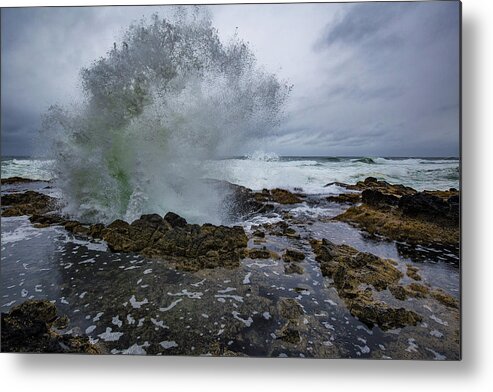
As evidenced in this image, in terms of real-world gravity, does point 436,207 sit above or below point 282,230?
above

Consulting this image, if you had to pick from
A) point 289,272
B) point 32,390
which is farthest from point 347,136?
point 32,390

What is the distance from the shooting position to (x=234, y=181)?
1.91 meters

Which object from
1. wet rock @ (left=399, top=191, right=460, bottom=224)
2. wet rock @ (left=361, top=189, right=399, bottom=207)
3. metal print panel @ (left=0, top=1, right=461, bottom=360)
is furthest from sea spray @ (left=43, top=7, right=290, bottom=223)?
wet rock @ (left=399, top=191, right=460, bottom=224)

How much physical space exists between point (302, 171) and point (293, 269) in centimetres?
62

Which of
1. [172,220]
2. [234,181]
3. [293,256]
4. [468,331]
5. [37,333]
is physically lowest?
[468,331]

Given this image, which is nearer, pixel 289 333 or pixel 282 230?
pixel 289 333

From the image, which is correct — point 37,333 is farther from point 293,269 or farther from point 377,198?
point 377,198

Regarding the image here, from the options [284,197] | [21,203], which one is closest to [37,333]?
[21,203]

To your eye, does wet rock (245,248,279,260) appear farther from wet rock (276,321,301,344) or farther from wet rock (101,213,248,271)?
wet rock (276,321,301,344)

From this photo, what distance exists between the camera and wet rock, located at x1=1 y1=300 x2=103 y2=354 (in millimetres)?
1778

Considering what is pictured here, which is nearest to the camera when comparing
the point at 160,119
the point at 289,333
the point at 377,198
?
the point at 289,333

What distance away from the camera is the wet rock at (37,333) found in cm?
178

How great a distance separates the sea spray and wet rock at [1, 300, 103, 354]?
0.61 m

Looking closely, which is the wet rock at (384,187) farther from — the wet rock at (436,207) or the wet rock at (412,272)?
the wet rock at (412,272)
